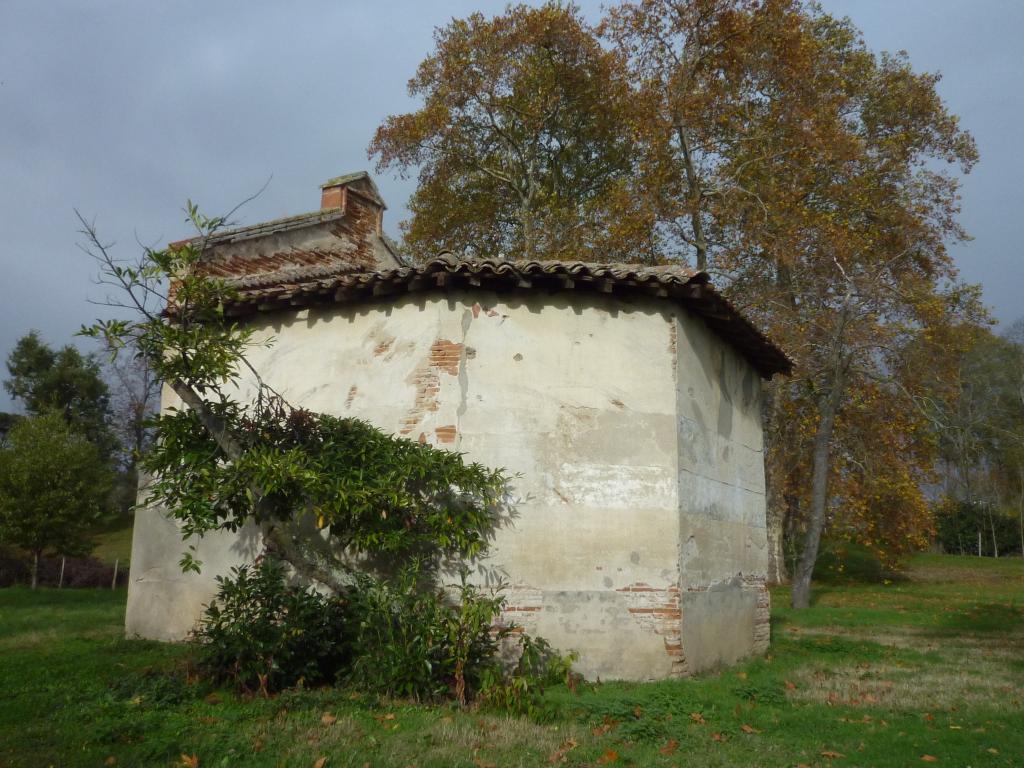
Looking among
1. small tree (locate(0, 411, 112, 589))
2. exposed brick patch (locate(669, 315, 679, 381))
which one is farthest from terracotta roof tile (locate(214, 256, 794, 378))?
small tree (locate(0, 411, 112, 589))

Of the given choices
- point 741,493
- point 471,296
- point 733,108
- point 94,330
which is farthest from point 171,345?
point 733,108

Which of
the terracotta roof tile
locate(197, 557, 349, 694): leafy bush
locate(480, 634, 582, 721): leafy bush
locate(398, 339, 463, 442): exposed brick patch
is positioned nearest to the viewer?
locate(480, 634, 582, 721): leafy bush

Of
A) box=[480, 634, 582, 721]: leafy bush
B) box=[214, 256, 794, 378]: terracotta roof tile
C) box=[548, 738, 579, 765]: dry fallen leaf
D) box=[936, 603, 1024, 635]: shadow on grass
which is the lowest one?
box=[936, 603, 1024, 635]: shadow on grass

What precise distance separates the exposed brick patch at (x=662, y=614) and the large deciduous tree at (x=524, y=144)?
1127 cm

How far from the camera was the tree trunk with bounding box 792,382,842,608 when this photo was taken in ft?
58.3

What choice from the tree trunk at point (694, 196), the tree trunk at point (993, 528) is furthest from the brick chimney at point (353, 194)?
the tree trunk at point (993, 528)

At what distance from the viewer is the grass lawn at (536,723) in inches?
204

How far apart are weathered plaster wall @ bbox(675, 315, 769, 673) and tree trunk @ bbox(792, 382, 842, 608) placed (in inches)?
283

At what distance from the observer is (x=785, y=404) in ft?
64.7

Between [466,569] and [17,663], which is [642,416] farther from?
[17,663]

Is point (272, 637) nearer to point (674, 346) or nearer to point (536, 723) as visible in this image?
point (536, 723)

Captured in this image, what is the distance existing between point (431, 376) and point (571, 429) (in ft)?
5.10

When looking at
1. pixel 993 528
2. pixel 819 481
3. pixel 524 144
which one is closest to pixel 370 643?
pixel 819 481

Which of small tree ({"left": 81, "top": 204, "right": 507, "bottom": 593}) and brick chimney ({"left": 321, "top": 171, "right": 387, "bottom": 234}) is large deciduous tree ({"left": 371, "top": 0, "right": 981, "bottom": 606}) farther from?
small tree ({"left": 81, "top": 204, "right": 507, "bottom": 593})
